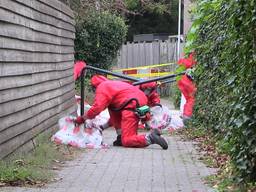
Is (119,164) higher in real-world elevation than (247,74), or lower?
lower

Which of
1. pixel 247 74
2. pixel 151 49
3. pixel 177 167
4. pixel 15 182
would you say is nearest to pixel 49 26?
pixel 177 167

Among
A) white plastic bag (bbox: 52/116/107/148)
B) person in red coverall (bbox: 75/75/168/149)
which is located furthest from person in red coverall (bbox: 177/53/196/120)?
white plastic bag (bbox: 52/116/107/148)

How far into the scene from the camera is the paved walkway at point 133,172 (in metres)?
6.60

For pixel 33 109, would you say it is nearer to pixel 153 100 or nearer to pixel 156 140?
pixel 156 140

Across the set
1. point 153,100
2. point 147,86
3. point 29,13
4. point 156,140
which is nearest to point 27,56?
point 29,13

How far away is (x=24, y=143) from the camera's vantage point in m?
8.31

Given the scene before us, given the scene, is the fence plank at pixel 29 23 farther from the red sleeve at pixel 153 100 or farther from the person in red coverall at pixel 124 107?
the red sleeve at pixel 153 100

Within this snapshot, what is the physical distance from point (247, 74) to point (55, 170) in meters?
3.39

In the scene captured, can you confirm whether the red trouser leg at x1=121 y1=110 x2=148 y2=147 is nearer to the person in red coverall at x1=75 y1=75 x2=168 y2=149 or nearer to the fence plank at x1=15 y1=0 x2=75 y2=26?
the person in red coverall at x1=75 y1=75 x2=168 y2=149

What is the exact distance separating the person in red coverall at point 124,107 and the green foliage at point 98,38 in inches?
398

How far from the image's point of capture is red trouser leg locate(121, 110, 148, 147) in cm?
1046

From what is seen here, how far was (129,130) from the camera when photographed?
10.6 metres

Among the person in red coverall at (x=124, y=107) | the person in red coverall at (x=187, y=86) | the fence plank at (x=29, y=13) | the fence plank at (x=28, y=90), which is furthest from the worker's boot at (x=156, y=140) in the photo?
the person in red coverall at (x=187, y=86)

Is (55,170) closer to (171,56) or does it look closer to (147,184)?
(147,184)
